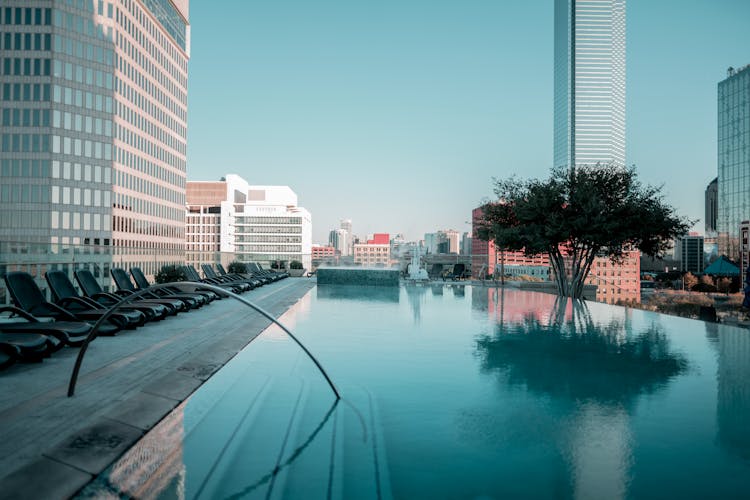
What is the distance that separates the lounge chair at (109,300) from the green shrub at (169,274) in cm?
680

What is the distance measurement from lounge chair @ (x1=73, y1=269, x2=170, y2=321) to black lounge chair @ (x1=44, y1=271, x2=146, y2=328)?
13.5 inches

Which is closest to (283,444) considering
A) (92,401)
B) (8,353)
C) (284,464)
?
(284,464)

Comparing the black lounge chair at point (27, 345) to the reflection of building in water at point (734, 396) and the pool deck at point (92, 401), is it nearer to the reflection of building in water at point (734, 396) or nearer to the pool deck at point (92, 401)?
the pool deck at point (92, 401)

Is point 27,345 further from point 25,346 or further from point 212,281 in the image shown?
point 212,281

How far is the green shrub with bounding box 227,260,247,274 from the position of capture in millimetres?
24453

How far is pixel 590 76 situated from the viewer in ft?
485

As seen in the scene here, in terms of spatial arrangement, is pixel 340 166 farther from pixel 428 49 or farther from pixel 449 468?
pixel 449 468

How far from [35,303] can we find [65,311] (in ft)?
2.13

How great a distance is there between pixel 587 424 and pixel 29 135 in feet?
223

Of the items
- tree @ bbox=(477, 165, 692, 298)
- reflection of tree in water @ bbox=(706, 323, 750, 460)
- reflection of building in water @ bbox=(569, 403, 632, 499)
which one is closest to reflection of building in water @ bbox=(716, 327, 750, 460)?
reflection of tree in water @ bbox=(706, 323, 750, 460)

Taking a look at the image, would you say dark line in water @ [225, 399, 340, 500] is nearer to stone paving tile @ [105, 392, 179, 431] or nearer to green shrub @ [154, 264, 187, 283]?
stone paving tile @ [105, 392, 179, 431]

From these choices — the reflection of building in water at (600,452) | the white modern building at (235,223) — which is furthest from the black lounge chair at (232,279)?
the white modern building at (235,223)

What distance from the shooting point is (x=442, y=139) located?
5350cm

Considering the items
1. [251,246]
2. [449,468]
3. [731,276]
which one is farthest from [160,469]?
[251,246]
